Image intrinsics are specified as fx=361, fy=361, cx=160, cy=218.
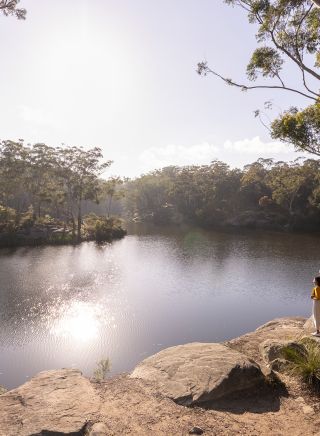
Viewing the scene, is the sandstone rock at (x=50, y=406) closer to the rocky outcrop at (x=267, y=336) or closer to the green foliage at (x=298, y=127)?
the rocky outcrop at (x=267, y=336)

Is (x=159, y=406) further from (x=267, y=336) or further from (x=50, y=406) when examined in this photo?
(x=267, y=336)

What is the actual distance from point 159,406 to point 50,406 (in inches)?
90.9

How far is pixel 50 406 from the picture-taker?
25.0 feet

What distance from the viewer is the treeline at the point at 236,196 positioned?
63.4 metres

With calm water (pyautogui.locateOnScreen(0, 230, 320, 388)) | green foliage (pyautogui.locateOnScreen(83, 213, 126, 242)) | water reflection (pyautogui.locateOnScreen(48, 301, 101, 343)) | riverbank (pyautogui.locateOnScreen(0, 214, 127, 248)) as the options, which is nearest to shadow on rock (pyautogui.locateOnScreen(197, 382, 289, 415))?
calm water (pyautogui.locateOnScreen(0, 230, 320, 388))

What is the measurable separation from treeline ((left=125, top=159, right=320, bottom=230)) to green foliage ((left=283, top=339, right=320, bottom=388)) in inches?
2078

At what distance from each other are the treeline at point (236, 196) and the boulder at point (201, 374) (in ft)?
177

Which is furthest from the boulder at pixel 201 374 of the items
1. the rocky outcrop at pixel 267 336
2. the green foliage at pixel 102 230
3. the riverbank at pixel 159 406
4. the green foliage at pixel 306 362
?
the green foliage at pixel 102 230

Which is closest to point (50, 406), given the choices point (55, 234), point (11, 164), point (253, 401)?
point (253, 401)

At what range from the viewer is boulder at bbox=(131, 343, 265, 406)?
25.2 feet

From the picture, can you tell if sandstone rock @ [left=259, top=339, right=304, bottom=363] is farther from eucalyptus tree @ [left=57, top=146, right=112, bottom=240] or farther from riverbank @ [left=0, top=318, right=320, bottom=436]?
eucalyptus tree @ [left=57, top=146, right=112, bottom=240]

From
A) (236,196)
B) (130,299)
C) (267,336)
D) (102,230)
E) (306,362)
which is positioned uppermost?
(236,196)

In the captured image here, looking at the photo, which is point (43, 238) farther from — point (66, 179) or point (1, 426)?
point (1, 426)

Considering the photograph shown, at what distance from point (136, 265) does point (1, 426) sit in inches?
1073
